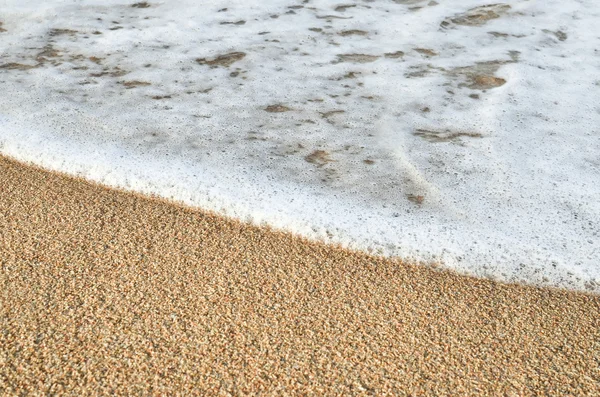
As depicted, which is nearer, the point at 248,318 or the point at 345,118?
the point at 248,318

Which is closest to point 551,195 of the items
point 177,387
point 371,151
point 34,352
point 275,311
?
point 371,151

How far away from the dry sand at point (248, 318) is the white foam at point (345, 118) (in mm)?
157

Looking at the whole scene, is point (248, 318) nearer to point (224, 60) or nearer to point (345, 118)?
point (345, 118)

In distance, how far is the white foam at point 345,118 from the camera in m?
2.12

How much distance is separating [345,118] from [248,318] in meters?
1.42

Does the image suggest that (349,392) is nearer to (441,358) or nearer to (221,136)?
(441,358)

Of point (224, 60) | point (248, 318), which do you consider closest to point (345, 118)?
point (224, 60)

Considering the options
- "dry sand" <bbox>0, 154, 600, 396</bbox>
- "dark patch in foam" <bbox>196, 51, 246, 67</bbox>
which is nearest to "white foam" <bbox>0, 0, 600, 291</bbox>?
A: "dark patch in foam" <bbox>196, 51, 246, 67</bbox>

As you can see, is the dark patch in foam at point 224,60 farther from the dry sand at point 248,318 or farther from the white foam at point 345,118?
the dry sand at point 248,318

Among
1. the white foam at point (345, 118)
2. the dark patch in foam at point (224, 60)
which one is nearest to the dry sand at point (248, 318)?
the white foam at point (345, 118)

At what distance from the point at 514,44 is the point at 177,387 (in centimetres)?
309

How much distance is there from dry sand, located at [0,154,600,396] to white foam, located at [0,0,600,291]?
157 millimetres

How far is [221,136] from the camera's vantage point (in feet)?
8.80

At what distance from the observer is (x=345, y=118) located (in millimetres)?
2885
